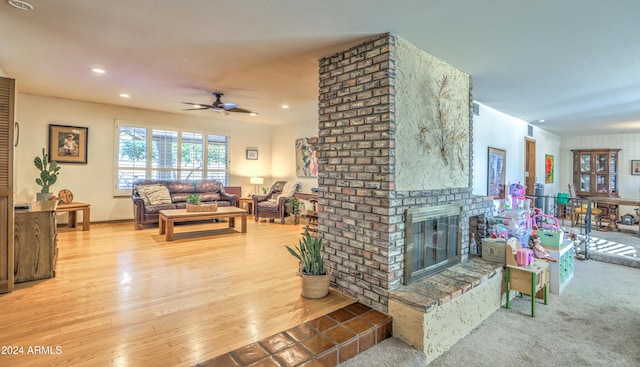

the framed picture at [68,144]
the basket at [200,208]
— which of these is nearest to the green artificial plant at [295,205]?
the basket at [200,208]

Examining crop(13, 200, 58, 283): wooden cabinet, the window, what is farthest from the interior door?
crop(13, 200, 58, 283): wooden cabinet

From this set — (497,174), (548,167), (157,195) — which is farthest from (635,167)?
(157,195)

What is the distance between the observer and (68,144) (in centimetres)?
609

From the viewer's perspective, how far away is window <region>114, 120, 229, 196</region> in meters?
6.76

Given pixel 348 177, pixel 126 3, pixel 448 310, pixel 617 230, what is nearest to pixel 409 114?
pixel 348 177

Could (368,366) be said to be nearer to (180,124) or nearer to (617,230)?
(180,124)

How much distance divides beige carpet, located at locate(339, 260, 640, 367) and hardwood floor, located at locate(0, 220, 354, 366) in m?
0.77

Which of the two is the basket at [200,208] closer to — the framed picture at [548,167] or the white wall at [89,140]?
the white wall at [89,140]

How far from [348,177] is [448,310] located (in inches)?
56.3

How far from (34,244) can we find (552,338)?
5048 mm

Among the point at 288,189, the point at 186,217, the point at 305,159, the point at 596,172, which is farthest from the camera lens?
the point at 596,172

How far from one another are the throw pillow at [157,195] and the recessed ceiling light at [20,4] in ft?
14.5

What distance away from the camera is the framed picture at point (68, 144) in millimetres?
5930

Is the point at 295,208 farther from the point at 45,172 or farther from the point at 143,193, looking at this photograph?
the point at 45,172
